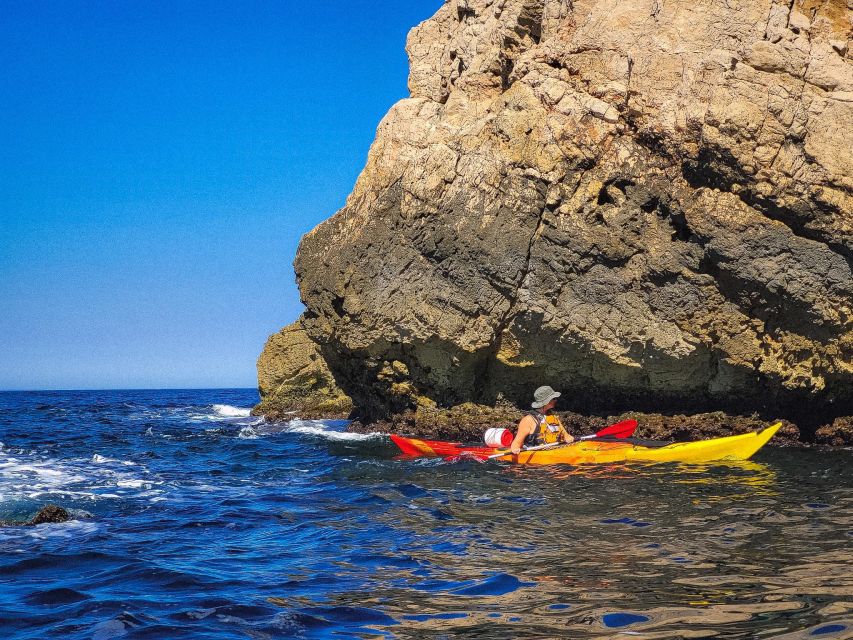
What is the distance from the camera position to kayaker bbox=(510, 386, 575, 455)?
13008 millimetres

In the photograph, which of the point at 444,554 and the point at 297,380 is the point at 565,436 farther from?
the point at 297,380

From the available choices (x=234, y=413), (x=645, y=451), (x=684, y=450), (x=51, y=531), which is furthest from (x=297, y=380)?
(x=51, y=531)

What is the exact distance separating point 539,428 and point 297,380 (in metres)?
18.1

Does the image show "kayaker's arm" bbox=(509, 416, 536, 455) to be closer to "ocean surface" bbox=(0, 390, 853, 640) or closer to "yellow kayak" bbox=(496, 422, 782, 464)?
"ocean surface" bbox=(0, 390, 853, 640)

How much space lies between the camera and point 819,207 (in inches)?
473

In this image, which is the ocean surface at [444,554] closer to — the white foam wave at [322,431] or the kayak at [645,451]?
the kayak at [645,451]

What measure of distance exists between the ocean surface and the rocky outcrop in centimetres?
1588

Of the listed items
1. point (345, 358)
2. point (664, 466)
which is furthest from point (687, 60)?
point (345, 358)

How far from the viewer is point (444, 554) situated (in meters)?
6.73

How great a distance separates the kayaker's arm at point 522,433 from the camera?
1289 cm

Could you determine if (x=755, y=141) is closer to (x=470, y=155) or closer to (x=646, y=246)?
(x=646, y=246)

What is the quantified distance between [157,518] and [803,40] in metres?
12.9

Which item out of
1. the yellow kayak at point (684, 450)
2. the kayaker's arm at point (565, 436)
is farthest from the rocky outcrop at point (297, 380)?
the yellow kayak at point (684, 450)

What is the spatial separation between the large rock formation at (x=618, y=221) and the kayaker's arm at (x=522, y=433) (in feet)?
7.36
